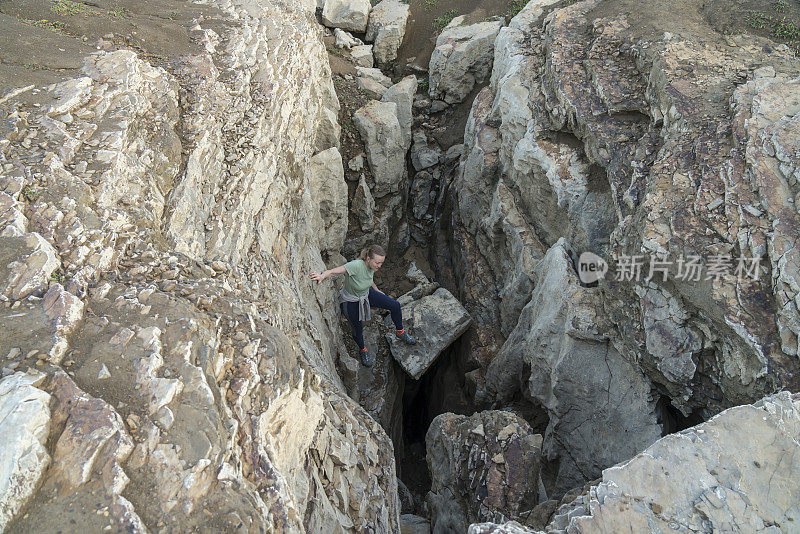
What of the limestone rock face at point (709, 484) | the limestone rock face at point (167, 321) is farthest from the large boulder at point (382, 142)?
the limestone rock face at point (709, 484)

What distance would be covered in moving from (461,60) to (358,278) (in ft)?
31.5

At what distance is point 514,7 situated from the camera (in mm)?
15672

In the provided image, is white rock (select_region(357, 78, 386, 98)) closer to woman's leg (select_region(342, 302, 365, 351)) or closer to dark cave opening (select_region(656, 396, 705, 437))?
Result: woman's leg (select_region(342, 302, 365, 351))

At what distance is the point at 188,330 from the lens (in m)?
4.07

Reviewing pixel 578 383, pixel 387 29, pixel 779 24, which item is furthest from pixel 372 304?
pixel 387 29

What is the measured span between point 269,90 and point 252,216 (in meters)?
2.78

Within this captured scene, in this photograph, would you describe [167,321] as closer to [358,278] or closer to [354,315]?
[358,278]

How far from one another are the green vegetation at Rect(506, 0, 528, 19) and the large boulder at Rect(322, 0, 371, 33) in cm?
539

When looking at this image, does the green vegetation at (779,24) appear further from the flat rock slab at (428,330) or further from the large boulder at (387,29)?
the large boulder at (387,29)

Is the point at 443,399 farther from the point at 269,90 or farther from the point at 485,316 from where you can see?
the point at 269,90

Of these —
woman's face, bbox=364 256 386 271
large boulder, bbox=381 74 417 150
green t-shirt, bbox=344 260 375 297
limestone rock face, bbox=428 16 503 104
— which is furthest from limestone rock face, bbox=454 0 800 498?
green t-shirt, bbox=344 260 375 297

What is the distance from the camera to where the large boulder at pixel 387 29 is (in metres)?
16.7

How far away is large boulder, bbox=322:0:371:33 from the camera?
55.9ft

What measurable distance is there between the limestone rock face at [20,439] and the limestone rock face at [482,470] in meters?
5.11
